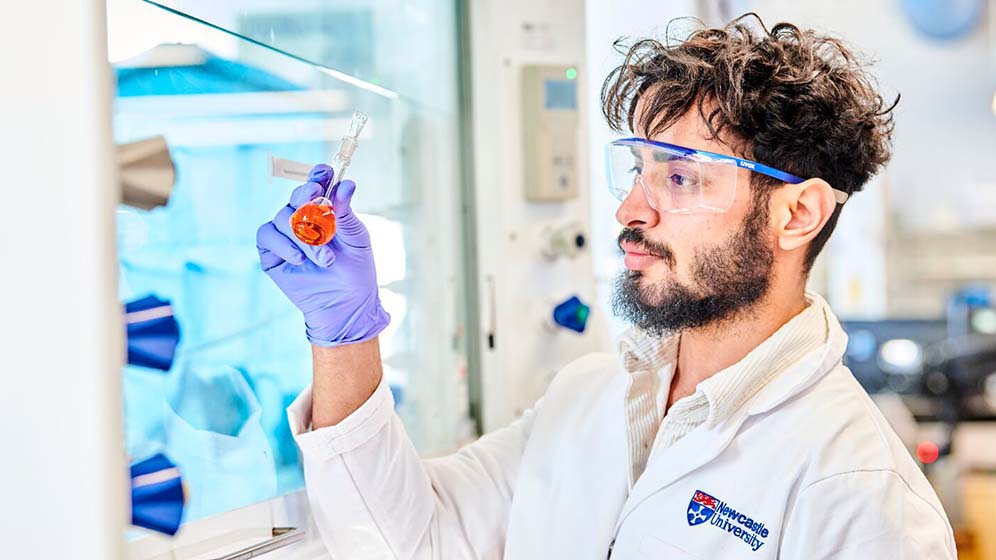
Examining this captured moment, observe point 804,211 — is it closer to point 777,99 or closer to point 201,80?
point 777,99

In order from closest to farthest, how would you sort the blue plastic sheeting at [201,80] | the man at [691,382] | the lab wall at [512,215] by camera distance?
the blue plastic sheeting at [201,80] < the man at [691,382] < the lab wall at [512,215]

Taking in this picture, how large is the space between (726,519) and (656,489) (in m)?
0.10

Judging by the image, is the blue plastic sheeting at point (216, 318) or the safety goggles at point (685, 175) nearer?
the blue plastic sheeting at point (216, 318)

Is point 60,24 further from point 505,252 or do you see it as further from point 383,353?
point 505,252

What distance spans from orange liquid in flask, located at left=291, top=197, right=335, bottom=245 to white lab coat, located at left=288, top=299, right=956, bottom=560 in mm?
265

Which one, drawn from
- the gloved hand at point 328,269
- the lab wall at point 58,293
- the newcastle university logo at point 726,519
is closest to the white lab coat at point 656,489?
the newcastle university logo at point 726,519

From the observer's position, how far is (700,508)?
3.97ft

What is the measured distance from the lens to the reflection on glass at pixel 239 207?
1.06 metres

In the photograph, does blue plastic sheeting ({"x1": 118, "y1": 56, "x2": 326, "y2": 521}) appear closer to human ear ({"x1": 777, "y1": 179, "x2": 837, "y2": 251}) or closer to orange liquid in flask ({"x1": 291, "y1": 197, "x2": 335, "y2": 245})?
orange liquid in flask ({"x1": 291, "y1": 197, "x2": 335, "y2": 245})

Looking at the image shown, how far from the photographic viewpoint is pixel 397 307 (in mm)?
1680

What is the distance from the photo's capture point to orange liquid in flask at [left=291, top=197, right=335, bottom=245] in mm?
1027

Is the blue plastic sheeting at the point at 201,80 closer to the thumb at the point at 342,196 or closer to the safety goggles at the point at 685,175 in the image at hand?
the thumb at the point at 342,196

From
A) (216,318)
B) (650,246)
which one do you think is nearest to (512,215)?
(650,246)

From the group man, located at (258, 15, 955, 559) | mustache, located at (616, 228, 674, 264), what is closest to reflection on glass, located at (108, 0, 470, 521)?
man, located at (258, 15, 955, 559)
